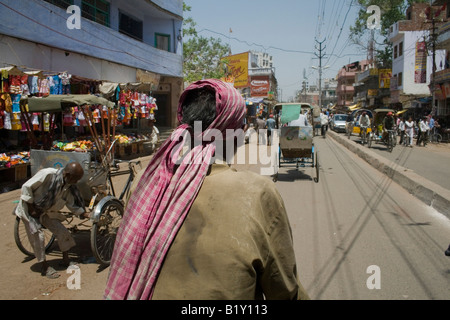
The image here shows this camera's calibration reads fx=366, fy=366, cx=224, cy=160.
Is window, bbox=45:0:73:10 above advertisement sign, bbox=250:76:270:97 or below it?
below

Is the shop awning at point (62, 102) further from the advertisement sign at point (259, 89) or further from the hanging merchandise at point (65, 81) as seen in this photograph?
the advertisement sign at point (259, 89)

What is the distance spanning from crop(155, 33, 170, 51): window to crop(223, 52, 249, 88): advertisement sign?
18.0 metres

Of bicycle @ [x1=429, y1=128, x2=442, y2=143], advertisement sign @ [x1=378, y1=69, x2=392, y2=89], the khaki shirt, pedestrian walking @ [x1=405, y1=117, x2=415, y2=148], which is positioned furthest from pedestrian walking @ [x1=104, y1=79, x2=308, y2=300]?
advertisement sign @ [x1=378, y1=69, x2=392, y2=89]

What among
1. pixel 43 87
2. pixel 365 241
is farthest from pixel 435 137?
pixel 43 87

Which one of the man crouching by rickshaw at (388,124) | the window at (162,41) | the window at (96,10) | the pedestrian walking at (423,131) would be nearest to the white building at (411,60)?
the pedestrian walking at (423,131)

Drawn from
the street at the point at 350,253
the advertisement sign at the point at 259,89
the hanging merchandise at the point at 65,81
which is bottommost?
the street at the point at 350,253

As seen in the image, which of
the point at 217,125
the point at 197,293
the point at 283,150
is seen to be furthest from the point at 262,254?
the point at 283,150

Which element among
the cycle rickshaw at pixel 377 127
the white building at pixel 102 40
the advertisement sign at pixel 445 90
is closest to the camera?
the white building at pixel 102 40

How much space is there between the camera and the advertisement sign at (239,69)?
38.7 metres

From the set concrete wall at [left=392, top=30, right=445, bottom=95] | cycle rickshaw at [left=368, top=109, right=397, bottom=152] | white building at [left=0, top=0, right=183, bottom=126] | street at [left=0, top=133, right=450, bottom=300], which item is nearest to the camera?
street at [left=0, top=133, right=450, bottom=300]

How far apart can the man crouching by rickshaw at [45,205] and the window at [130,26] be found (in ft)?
48.6

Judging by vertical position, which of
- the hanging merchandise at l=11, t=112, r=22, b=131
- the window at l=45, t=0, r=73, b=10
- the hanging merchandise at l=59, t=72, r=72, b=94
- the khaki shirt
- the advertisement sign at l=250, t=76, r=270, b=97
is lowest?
the khaki shirt

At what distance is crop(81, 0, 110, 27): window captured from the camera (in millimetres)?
14105

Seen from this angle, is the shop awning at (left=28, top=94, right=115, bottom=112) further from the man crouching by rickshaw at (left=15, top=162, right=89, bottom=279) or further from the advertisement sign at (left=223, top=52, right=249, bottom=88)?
the advertisement sign at (left=223, top=52, right=249, bottom=88)
